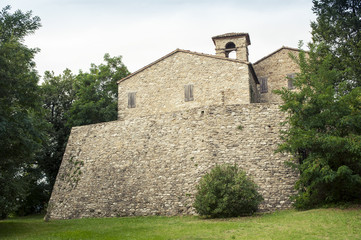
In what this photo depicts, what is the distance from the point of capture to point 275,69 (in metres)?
34.1

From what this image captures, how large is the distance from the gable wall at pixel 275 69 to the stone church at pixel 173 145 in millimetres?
5222

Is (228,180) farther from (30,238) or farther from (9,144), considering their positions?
(9,144)

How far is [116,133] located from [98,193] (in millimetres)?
4141

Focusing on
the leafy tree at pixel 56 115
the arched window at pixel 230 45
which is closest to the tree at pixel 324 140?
the arched window at pixel 230 45

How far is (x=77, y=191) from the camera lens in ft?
82.3

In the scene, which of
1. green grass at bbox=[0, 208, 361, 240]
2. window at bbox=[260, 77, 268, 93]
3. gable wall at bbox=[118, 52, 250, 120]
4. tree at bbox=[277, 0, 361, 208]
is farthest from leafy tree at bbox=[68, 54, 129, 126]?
tree at bbox=[277, 0, 361, 208]

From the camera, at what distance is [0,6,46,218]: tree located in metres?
16.5

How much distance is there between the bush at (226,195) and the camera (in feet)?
59.5

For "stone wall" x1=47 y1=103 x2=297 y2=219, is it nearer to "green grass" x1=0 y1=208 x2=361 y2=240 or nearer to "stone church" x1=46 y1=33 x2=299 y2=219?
"stone church" x1=46 y1=33 x2=299 y2=219

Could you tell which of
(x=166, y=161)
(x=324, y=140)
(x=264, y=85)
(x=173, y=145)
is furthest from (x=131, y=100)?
(x=324, y=140)

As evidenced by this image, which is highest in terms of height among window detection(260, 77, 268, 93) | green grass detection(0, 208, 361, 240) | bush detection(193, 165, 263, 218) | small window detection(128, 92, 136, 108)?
window detection(260, 77, 268, 93)

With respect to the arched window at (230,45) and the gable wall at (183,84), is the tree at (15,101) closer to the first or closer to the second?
the gable wall at (183,84)

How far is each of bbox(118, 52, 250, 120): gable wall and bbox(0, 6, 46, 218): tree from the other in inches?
454

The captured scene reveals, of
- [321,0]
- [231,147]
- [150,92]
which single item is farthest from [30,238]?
[321,0]
